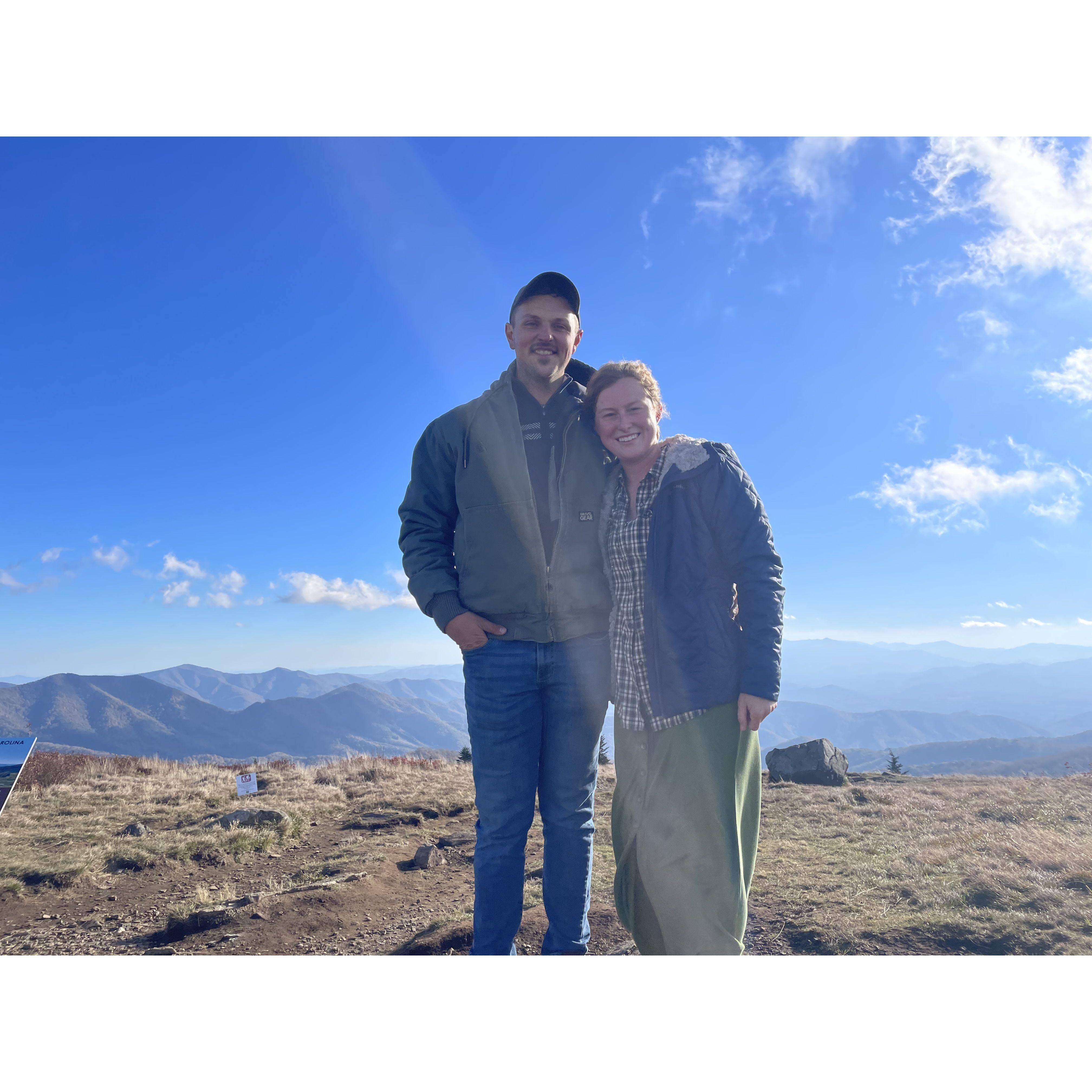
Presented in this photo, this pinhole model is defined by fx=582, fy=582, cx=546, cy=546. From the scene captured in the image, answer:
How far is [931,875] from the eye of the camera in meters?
4.81

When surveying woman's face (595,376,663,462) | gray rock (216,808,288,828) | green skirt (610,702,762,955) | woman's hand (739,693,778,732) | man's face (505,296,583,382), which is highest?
man's face (505,296,583,382)

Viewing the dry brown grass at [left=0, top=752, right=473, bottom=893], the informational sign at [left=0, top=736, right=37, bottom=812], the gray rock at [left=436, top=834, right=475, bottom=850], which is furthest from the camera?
the gray rock at [left=436, top=834, right=475, bottom=850]

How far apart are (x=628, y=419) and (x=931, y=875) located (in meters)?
4.86

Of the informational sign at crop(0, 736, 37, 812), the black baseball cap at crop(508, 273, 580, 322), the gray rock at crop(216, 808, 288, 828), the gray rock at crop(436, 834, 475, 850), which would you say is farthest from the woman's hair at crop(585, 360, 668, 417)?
the gray rock at crop(216, 808, 288, 828)

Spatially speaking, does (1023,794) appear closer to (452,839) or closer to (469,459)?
(452,839)

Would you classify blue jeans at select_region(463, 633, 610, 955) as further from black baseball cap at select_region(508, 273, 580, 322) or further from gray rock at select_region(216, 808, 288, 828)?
gray rock at select_region(216, 808, 288, 828)

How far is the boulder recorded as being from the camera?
12266mm

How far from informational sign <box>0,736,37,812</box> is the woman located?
3.90 meters

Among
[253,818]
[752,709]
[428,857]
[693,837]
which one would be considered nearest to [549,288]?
[752,709]

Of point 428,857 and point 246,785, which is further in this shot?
point 246,785

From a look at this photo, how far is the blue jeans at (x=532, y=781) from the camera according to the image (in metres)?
2.54

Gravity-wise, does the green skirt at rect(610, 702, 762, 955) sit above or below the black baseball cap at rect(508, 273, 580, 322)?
below

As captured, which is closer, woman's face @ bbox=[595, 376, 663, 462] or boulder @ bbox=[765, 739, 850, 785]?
woman's face @ bbox=[595, 376, 663, 462]

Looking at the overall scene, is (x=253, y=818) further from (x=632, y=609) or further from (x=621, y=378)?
(x=621, y=378)
